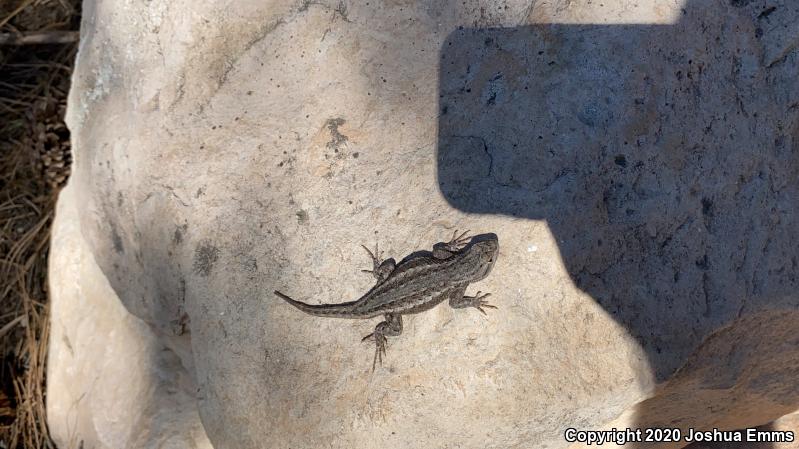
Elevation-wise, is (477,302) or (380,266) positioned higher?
(380,266)

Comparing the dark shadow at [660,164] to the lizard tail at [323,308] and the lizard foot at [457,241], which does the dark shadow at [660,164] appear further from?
the lizard tail at [323,308]

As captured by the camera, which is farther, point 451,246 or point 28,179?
point 28,179

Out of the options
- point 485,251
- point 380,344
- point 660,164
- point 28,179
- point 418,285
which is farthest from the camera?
point 28,179

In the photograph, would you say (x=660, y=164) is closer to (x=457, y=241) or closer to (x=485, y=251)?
(x=485, y=251)

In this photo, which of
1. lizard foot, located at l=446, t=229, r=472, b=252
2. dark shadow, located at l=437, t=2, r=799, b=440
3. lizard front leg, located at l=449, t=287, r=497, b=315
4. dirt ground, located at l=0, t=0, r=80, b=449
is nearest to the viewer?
dark shadow, located at l=437, t=2, r=799, b=440

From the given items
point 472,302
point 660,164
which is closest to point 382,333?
point 472,302

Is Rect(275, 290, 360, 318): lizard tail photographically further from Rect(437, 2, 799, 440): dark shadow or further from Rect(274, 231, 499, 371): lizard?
Rect(437, 2, 799, 440): dark shadow

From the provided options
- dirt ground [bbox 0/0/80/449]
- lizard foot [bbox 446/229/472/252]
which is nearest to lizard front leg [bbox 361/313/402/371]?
lizard foot [bbox 446/229/472/252]
